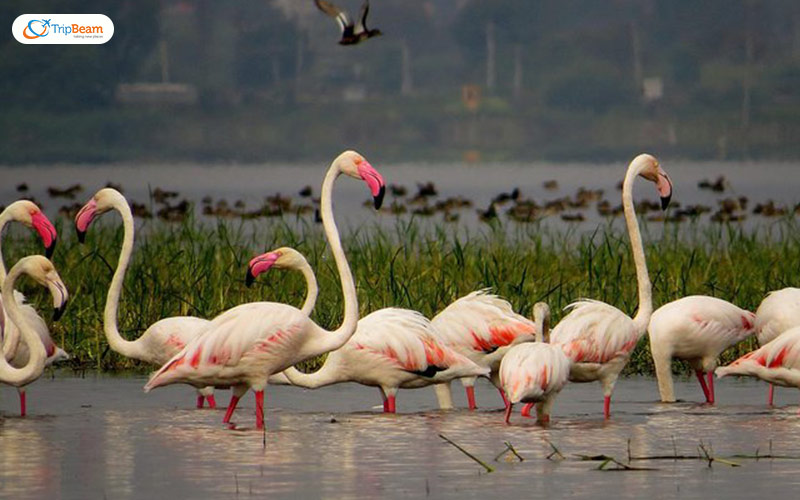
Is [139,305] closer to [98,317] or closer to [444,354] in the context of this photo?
[98,317]

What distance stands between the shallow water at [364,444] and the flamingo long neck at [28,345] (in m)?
0.24

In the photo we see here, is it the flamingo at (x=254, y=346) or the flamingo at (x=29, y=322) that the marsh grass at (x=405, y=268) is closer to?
the flamingo at (x=29, y=322)

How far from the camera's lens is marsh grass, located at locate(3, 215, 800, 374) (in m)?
13.0

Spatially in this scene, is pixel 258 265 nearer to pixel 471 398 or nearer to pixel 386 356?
pixel 386 356

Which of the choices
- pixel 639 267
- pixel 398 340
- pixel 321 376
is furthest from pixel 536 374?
pixel 639 267

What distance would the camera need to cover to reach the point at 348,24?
16.1m

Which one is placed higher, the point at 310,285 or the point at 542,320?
the point at 310,285

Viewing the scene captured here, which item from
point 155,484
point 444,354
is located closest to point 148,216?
point 444,354

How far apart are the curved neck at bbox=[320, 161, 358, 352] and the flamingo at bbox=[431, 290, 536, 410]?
66 cm

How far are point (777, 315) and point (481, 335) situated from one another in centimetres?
194

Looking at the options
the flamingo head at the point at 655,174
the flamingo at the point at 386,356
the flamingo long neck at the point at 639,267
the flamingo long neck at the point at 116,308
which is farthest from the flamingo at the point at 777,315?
the flamingo long neck at the point at 116,308

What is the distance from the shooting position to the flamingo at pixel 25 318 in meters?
10.2

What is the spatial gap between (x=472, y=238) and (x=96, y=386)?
193 inches

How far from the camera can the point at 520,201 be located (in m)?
20.0
